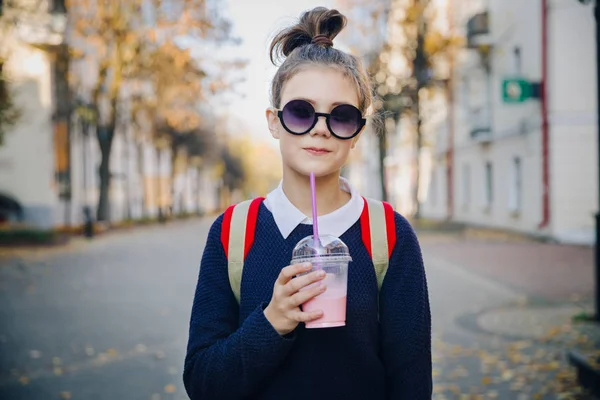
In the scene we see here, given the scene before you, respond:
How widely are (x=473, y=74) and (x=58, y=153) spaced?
1956 centimetres

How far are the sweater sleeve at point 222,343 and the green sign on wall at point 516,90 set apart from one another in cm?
1910

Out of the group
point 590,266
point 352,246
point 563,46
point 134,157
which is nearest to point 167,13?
point 563,46

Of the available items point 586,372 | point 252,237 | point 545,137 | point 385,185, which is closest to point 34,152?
point 385,185

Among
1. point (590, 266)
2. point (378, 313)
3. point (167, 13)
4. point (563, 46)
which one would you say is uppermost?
point (167, 13)

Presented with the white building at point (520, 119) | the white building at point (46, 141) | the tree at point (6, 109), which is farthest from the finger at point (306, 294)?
the white building at point (46, 141)

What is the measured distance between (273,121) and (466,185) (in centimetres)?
2871

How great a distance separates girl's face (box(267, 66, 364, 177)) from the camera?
5.81ft

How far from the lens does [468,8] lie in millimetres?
26531

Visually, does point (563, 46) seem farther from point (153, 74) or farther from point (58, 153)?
point (58, 153)

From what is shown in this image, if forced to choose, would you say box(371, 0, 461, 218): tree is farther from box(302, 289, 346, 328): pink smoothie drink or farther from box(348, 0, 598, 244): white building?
box(302, 289, 346, 328): pink smoothie drink

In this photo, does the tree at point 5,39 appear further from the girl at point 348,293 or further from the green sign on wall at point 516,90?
the girl at point 348,293

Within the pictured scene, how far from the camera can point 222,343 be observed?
171 cm

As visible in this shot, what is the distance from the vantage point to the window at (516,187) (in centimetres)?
2236

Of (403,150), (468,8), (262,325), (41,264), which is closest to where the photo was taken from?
(262,325)
